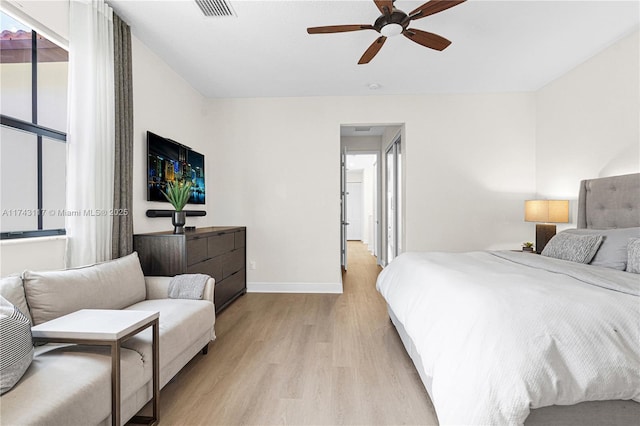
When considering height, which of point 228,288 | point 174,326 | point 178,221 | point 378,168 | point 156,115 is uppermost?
point 156,115

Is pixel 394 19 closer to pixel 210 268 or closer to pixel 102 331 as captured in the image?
pixel 102 331

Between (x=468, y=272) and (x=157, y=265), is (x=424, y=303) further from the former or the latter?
(x=157, y=265)

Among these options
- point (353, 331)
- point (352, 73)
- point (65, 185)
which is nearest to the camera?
point (65, 185)

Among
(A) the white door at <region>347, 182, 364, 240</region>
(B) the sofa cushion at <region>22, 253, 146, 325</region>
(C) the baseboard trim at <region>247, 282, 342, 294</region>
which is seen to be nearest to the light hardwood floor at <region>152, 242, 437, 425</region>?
(B) the sofa cushion at <region>22, 253, 146, 325</region>

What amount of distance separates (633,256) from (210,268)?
3.39 m

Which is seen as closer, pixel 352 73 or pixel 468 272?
pixel 468 272

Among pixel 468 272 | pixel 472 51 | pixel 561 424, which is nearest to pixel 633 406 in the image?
pixel 561 424

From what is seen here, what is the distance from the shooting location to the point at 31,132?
2.00m

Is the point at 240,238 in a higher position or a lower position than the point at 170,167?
lower

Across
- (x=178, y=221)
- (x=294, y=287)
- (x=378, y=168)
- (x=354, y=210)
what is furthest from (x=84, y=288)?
(x=354, y=210)

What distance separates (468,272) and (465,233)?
2.55m

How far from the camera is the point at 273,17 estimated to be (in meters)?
2.61

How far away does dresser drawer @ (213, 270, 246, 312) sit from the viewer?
3441mm

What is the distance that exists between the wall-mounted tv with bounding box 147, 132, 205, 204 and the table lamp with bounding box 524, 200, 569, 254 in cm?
402
